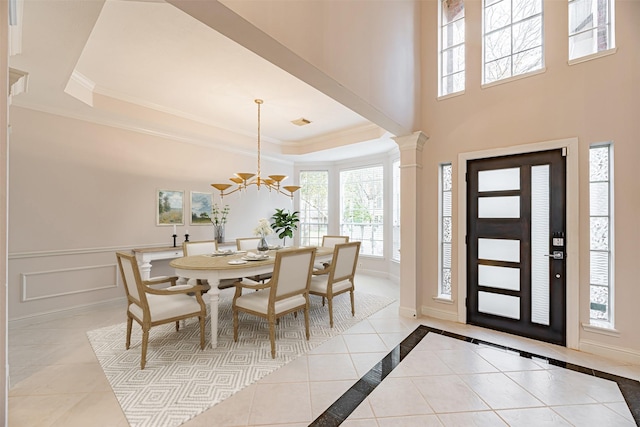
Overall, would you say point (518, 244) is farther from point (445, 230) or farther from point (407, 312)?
point (407, 312)

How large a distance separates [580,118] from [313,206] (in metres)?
4.99

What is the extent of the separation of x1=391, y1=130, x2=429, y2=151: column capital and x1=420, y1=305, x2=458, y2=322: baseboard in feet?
6.84

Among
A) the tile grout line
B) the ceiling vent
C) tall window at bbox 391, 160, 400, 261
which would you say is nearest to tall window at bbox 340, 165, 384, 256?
tall window at bbox 391, 160, 400, 261

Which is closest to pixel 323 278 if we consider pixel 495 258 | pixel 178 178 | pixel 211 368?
pixel 211 368

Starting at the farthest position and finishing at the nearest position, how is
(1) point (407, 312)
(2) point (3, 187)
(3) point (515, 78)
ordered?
(1) point (407, 312), (3) point (515, 78), (2) point (3, 187)

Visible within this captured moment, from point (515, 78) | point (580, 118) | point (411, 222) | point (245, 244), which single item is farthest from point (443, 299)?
point (245, 244)

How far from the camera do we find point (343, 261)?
3477 millimetres

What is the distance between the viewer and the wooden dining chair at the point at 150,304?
2330 millimetres

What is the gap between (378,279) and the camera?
18.8 ft

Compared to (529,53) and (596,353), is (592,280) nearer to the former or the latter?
(596,353)

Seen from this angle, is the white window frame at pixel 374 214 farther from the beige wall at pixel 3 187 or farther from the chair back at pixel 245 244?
the beige wall at pixel 3 187

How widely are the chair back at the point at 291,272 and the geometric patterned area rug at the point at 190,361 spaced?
549 millimetres

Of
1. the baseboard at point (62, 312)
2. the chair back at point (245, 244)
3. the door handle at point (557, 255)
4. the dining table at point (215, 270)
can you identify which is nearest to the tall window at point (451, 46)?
the door handle at point (557, 255)

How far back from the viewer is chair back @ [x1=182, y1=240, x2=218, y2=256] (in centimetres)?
386
